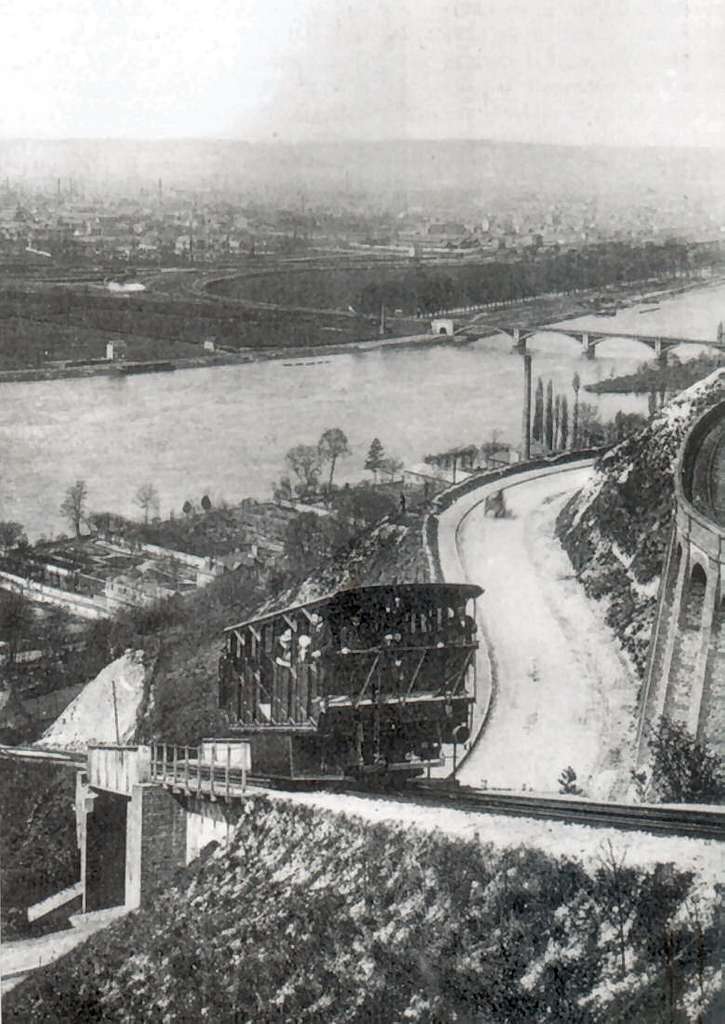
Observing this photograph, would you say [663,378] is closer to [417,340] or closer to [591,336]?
[591,336]

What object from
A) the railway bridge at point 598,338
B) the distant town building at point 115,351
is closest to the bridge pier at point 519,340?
the railway bridge at point 598,338

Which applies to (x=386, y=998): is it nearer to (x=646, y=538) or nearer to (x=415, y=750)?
(x=415, y=750)

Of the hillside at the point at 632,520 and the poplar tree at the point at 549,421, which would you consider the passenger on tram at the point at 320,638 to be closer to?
the hillside at the point at 632,520

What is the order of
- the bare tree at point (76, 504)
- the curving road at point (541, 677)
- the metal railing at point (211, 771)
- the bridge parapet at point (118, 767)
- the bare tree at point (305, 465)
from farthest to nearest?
the bare tree at point (305, 465)
the bare tree at point (76, 504)
the bridge parapet at point (118, 767)
the curving road at point (541, 677)
the metal railing at point (211, 771)

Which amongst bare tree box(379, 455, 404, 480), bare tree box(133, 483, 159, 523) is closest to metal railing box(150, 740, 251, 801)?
bare tree box(133, 483, 159, 523)

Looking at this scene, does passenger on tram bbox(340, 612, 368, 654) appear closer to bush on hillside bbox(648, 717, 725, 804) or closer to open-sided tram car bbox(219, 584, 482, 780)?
open-sided tram car bbox(219, 584, 482, 780)

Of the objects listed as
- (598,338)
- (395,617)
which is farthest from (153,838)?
(598,338)

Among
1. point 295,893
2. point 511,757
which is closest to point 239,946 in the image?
point 295,893
